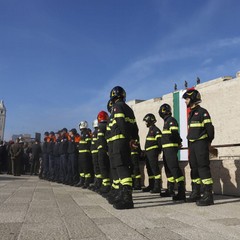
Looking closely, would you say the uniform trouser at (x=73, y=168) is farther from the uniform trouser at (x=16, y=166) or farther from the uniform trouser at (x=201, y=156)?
the uniform trouser at (x=16, y=166)

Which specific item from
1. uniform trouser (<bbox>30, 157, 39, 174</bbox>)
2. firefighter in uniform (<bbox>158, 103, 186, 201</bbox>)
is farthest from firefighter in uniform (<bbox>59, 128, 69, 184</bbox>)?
uniform trouser (<bbox>30, 157, 39, 174</bbox>)

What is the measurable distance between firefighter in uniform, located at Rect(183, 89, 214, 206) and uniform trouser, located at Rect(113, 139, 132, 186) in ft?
A: 4.34

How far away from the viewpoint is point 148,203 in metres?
6.16

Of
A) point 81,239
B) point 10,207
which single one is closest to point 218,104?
point 10,207

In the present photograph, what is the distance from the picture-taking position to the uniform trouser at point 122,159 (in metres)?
5.61

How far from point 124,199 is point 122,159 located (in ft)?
2.28

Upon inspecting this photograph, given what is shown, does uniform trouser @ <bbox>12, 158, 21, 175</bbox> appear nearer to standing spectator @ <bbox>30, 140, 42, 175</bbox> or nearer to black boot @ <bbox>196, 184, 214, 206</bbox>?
standing spectator @ <bbox>30, 140, 42, 175</bbox>

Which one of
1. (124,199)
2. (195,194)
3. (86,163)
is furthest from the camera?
(86,163)

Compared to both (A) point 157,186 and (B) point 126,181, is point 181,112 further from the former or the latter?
(B) point 126,181

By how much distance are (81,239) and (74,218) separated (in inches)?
46.6

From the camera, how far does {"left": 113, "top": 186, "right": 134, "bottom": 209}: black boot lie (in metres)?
5.35

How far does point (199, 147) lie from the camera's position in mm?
6020

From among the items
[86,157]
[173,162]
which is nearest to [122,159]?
[173,162]

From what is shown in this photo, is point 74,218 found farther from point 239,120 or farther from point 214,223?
point 239,120
